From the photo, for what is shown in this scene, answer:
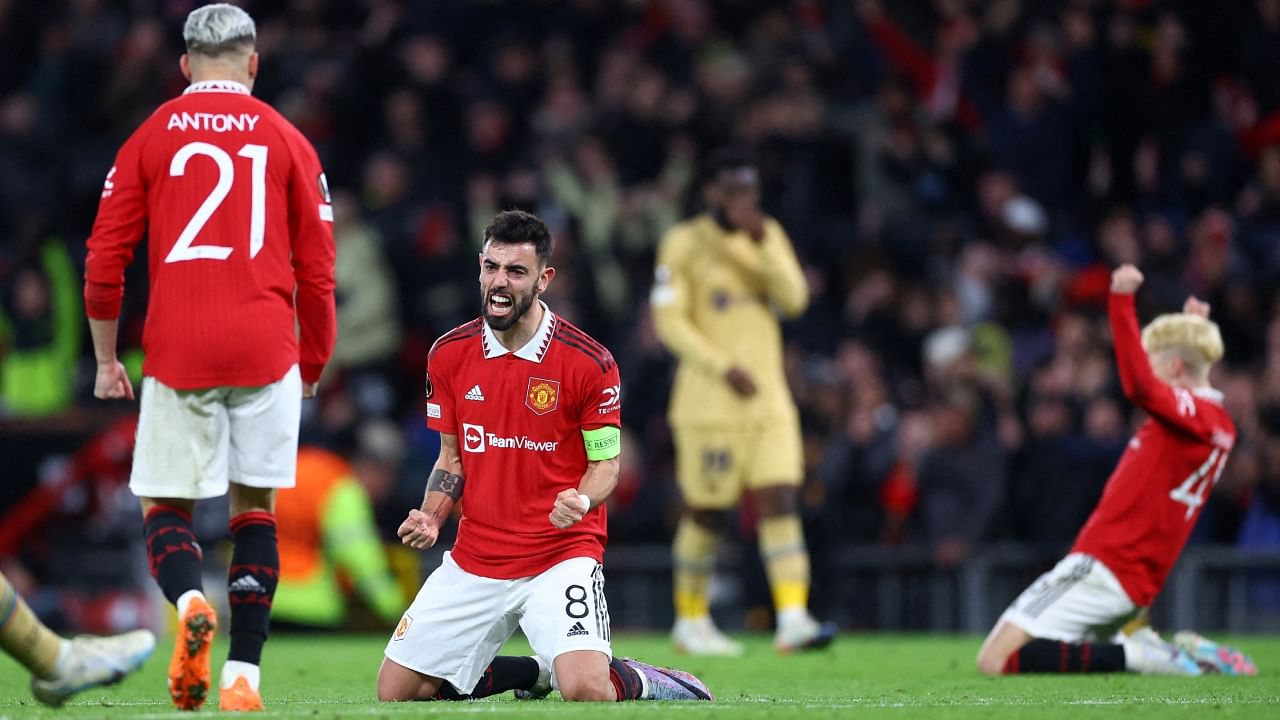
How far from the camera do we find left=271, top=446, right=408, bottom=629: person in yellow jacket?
12.2 m

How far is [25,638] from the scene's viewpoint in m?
5.62

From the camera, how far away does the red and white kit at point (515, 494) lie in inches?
268

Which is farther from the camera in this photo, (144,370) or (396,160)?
(396,160)

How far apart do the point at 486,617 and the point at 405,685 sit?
38cm

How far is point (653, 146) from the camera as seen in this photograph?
16656 mm

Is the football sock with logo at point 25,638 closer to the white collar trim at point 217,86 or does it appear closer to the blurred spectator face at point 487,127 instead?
the white collar trim at point 217,86

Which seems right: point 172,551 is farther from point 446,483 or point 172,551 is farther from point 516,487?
point 516,487

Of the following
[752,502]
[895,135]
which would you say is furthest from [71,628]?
[895,135]

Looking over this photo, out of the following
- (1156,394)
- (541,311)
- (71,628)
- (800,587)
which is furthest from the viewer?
(71,628)

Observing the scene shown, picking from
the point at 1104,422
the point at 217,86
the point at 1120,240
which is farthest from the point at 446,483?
the point at 1120,240

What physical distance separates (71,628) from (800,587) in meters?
5.66

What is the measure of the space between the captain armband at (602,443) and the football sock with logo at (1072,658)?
265 cm

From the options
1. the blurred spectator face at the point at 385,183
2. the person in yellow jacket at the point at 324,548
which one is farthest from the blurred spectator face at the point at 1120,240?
the person in yellow jacket at the point at 324,548

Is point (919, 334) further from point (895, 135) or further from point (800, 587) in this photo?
point (800, 587)
